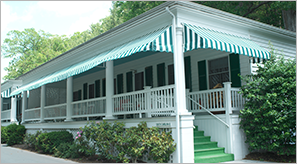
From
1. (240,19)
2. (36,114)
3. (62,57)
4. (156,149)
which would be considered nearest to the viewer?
(156,149)

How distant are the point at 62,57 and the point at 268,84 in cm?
1092

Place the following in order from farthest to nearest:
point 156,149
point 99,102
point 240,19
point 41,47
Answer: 1. point 41,47
2. point 99,102
3. point 240,19
4. point 156,149

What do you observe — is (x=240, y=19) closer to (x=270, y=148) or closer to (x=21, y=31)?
(x=270, y=148)

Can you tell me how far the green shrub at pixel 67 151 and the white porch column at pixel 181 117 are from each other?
177 inches

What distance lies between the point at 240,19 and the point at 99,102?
6635 mm

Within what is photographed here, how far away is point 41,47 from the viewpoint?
46125mm

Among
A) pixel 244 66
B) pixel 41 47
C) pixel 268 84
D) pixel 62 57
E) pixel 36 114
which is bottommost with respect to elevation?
pixel 36 114

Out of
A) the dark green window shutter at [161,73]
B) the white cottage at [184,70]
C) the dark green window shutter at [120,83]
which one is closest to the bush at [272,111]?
the white cottage at [184,70]

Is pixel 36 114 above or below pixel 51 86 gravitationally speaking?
below

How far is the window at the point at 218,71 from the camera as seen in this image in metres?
11.4

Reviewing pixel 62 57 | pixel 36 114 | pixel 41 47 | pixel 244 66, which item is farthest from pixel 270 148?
pixel 41 47

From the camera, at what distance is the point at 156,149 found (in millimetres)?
7816

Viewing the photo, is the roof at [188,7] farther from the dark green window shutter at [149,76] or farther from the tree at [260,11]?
the tree at [260,11]

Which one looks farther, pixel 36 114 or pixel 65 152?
pixel 36 114
